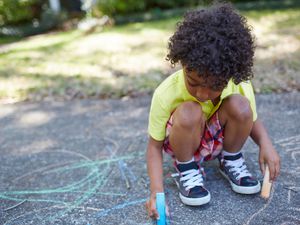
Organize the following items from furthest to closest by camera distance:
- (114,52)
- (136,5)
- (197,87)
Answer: (136,5) < (114,52) < (197,87)

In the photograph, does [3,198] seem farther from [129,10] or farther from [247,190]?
[129,10]

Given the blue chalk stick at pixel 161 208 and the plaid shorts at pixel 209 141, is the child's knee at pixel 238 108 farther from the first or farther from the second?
the blue chalk stick at pixel 161 208

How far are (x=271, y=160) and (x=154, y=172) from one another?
505mm

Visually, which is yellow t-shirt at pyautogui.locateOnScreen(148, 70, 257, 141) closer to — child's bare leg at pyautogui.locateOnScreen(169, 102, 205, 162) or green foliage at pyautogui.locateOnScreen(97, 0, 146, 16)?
child's bare leg at pyautogui.locateOnScreen(169, 102, 205, 162)

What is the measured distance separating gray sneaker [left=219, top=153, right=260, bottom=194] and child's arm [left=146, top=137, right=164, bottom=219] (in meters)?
0.36

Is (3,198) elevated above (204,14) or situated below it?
below

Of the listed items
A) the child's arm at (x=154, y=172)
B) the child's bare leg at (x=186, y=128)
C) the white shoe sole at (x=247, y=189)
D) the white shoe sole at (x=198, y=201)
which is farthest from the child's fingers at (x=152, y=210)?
the white shoe sole at (x=247, y=189)

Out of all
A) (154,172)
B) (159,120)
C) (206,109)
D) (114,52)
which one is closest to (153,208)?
(154,172)

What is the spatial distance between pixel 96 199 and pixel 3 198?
1.57ft

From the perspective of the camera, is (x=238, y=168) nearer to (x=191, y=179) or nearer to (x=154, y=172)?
(x=191, y=179)

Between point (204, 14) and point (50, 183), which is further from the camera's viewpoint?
point (50, 183)

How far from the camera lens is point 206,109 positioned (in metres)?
1.82

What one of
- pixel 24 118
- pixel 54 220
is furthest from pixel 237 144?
pixel 24 118

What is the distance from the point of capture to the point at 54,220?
1.76 metres
